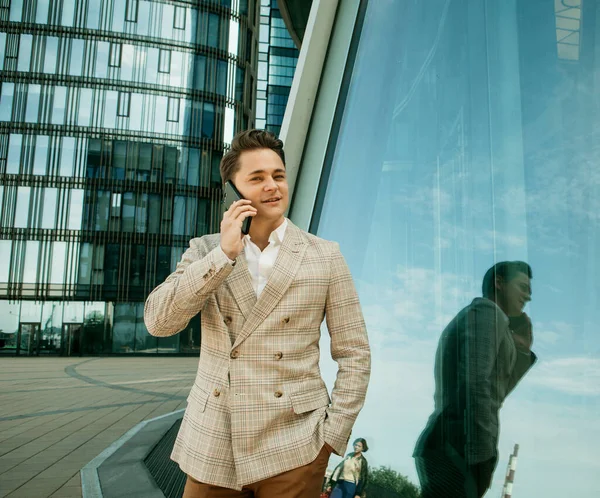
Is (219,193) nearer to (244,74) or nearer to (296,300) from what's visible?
(244,74)

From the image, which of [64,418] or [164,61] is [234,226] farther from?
[164,61]

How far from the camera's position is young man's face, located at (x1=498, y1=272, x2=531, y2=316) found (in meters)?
2.09

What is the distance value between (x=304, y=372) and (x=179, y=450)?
18.7 inches

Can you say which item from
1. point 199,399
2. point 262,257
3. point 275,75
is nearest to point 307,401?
point 199,399

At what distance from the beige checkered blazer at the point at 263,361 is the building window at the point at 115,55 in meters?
31.9

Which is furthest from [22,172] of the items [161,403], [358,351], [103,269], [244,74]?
[358,351]

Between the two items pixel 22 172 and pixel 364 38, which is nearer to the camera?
pixel 364 38

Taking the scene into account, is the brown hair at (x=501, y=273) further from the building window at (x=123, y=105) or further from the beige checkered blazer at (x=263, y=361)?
the building window at (x=123, y=105)

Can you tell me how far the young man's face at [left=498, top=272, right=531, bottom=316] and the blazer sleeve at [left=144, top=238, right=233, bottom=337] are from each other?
1074mm

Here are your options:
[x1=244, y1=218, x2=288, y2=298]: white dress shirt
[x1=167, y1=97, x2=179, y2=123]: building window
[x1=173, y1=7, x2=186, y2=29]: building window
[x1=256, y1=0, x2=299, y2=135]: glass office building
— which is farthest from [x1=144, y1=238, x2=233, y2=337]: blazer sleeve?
[x1=256, y1=0, x2=299, y2=135]: glass office building

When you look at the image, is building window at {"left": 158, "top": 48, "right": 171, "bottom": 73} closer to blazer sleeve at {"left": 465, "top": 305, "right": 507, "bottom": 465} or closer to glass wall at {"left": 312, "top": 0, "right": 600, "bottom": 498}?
glass wall at {"left": 312, "top": 0, "right": 600, "bottom": 498}

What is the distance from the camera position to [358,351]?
1.90 m

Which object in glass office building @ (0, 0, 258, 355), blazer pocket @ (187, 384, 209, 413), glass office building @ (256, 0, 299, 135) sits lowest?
blazer pocket @ (187, 384, 209, 413)

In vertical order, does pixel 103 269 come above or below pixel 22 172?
below
